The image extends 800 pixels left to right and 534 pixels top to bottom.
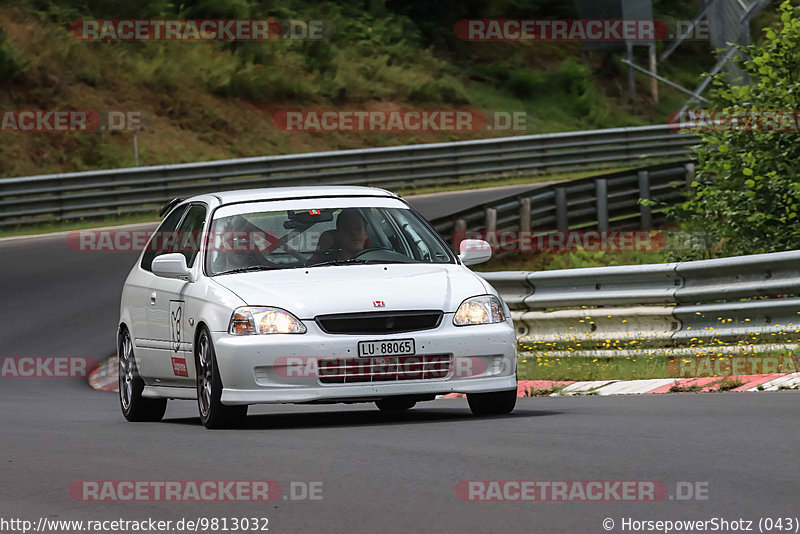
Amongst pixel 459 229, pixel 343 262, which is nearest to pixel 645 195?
pixel 459 229

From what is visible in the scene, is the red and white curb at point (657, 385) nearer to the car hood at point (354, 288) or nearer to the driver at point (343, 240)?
the car hood at point (354, 288)

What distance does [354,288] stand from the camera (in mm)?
9359

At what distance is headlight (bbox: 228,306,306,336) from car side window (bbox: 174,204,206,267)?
3.97 ft

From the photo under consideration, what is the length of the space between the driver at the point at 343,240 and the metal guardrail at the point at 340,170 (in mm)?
14077

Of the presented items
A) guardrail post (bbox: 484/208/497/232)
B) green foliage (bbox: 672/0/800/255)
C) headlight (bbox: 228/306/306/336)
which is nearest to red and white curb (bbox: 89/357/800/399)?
headlight (bbox: 228/306/306/336)

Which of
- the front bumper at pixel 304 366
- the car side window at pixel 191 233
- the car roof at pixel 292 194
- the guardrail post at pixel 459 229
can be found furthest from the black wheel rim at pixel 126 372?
the guardrail post at pixel 459 229

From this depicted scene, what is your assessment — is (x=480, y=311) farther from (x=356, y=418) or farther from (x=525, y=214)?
(x=525, y=214)

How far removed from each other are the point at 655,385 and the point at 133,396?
13.0ft

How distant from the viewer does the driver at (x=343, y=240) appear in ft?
33.2

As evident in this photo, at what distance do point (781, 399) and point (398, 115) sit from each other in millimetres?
35117

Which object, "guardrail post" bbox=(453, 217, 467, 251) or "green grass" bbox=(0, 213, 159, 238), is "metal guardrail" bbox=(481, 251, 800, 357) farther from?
"green grass" bbox=(0, 213, 159, 238)

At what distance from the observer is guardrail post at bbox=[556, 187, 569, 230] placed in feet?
78.6

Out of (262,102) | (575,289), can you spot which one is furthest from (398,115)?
(575,289)

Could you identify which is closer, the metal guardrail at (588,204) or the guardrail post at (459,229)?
the guardrail post at (459,229)
